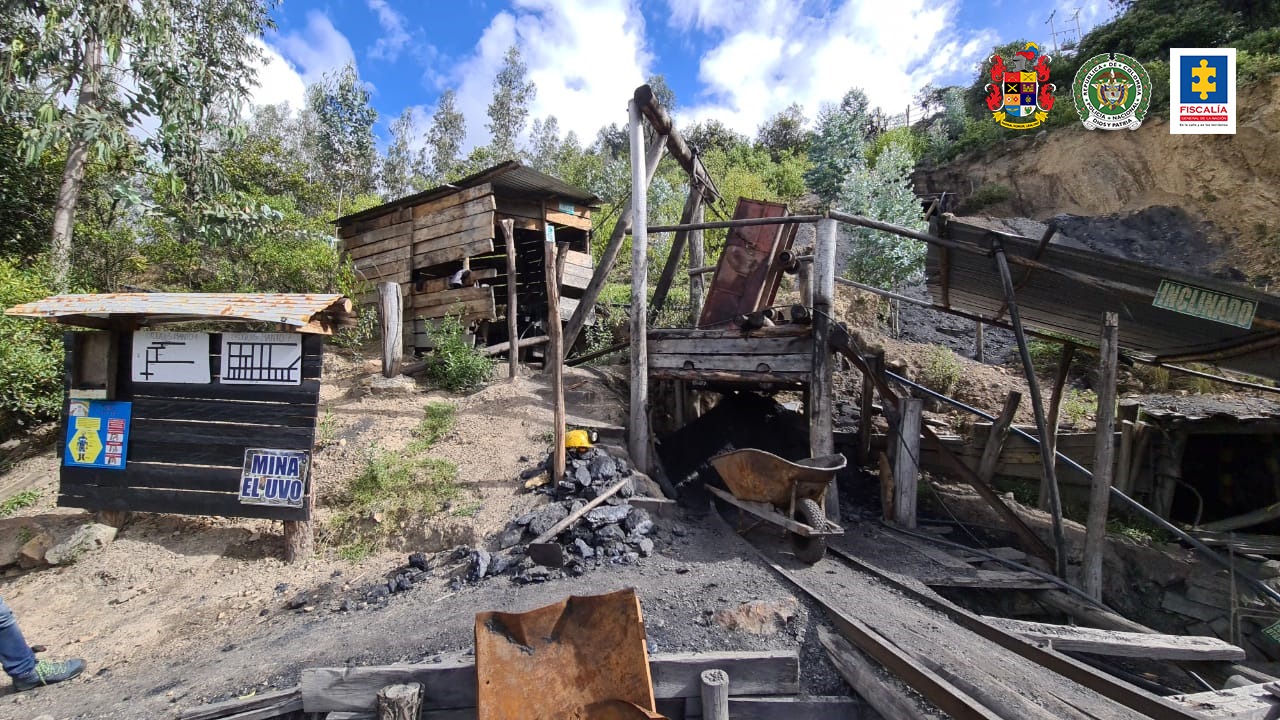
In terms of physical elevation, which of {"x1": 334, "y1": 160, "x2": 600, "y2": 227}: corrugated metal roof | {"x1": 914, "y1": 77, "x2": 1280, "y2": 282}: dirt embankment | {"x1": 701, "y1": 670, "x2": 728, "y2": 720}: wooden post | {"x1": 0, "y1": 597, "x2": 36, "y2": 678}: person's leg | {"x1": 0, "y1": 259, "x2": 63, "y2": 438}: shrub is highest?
{"x1": 914, "y1": 77, "x2": 1280, "y2": 282}: dirt embankment

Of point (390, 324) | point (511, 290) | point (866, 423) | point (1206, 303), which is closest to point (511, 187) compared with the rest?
point (511, 290)

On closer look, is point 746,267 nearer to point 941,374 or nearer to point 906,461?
point 906,461

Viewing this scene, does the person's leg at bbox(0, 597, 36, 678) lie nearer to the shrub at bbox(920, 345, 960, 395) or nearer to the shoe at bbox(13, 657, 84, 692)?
the shoe at bbox(13, 657, 84, 692)

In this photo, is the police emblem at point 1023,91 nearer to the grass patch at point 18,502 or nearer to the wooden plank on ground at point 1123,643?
the wooden plank on ground at point 1123,643

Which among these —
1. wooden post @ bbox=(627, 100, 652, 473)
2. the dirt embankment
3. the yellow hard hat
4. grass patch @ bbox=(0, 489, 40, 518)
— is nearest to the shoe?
grass patch @ bbox=(0, 489, 40, 518)

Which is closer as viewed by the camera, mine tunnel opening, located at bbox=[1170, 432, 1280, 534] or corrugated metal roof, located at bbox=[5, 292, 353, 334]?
corrugated metal roof, located at bbox=[5, 292, 353, 334]

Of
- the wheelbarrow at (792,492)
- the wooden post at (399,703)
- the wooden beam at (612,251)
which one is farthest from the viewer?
the wooden beam at (612,251)

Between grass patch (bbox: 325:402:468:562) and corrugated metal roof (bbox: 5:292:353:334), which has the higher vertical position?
corrugated metal roof (bbox: 5:292:353:334)

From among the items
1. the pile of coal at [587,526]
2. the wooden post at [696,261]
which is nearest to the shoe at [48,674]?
the pile of coal at [587,526]

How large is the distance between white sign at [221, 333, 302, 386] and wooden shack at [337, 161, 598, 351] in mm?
3993

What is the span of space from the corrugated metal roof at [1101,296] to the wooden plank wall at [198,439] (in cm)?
681

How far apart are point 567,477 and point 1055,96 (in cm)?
2699

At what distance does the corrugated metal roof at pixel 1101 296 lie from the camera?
16.0 feet

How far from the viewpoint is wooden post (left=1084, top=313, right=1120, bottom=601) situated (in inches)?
199
